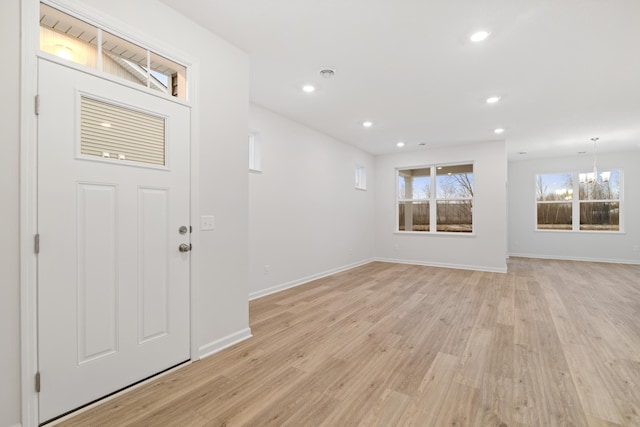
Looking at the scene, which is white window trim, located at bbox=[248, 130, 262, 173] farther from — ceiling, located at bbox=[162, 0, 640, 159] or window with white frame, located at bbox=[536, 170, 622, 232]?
window with white frame, located at bbox=[536, 170, 622, 232]

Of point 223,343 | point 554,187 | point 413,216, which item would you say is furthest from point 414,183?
point 223,343

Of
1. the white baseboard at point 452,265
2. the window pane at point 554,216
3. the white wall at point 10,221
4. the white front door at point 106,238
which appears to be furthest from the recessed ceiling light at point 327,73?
the window pane at point 554,216

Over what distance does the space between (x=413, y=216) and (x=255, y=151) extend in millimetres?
4537

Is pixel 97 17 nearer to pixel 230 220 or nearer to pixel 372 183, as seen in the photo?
pixel 230 220

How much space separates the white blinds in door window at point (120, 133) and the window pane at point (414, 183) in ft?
19.9

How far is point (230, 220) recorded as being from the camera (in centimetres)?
257

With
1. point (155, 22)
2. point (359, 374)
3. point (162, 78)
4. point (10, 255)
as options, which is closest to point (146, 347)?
point (10, 255)

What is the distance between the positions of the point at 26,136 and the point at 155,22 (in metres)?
1.18

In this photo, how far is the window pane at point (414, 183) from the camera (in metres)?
7.02

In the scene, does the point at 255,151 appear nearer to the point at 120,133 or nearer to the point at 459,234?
the point at 120,133

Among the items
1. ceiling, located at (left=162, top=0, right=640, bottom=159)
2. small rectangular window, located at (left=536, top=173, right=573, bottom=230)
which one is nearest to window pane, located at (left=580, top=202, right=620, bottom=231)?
small rectangular window, located at (left=536, top=173, right=573, bottom=230)

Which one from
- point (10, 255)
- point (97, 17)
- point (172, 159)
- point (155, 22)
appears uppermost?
point (155, 22)

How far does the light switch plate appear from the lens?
2344 millimetres

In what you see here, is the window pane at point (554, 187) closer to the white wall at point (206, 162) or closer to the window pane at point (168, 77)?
the white wall at point (206, 162)
